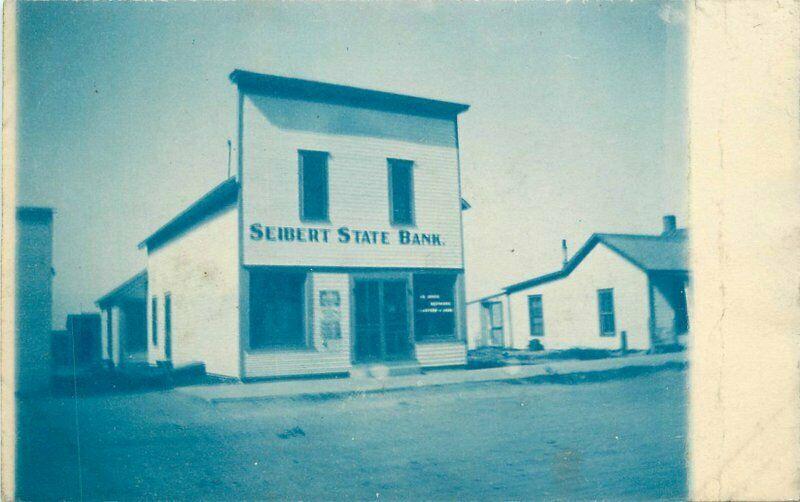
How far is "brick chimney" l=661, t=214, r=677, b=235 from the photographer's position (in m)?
6.84

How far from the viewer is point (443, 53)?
661 cm

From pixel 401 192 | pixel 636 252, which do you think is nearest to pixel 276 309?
pixel 401 192

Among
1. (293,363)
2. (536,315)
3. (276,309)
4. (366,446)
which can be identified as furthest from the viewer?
(536,315)

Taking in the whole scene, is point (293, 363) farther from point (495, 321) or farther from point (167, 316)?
point (495, 321)

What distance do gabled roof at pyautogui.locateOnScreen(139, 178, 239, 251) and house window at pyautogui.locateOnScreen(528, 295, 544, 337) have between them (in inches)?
135

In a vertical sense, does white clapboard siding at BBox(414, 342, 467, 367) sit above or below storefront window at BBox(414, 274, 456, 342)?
below

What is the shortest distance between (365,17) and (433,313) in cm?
314

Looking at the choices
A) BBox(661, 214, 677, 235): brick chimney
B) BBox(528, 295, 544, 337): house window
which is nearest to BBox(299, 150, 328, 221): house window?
BBox(528, 295, 544, 337): house window

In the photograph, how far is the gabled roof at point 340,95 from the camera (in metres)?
6.27

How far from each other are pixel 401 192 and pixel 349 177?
1.88ft

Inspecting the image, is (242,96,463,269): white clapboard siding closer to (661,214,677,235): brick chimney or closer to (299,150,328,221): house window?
(299,150,328,221): house window

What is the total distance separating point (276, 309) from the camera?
638 centimetres

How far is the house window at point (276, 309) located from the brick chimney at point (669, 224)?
3.95 m

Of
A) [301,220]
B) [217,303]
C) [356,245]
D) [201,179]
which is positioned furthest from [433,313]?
[201,179]
